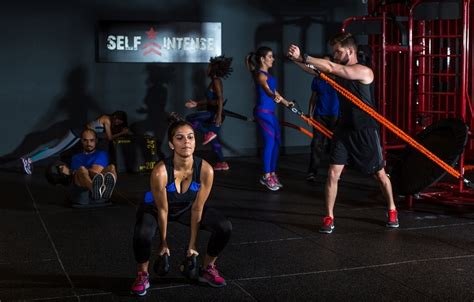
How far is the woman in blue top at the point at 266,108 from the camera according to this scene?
759cm

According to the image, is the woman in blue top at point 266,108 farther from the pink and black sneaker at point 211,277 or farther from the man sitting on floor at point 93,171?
the pink and black sneaker at point 211,277

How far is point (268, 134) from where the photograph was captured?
25.5ft

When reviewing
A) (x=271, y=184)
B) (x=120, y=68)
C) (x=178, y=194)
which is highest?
(x=120, y=68)

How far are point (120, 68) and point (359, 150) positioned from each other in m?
5.20

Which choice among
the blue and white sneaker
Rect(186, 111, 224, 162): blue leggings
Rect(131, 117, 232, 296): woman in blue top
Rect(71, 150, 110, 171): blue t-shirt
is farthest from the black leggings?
the blue and white sneaker

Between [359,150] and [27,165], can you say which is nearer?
[359,150]

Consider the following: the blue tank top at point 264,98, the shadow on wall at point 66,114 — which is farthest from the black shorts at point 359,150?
the shadow on wall at point 66,114

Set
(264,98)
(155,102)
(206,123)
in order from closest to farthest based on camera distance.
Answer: (264,98) → (206,123) → (155,102)

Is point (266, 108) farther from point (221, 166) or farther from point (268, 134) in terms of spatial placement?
point (221, 166)

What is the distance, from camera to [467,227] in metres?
5.89

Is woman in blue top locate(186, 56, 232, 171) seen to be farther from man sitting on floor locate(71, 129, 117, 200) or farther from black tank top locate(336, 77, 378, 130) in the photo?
black tank top locate(336, 77, 378, 130)

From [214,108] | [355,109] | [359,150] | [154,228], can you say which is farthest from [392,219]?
[214,108]

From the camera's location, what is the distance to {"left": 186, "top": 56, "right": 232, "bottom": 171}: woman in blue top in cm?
914

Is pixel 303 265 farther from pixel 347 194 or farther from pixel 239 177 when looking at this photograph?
pixel 239 177
